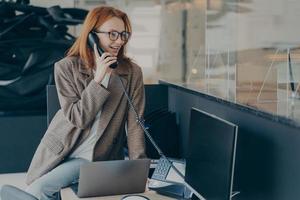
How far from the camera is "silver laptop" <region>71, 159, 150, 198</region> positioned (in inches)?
65.7

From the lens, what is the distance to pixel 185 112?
305 centimetres

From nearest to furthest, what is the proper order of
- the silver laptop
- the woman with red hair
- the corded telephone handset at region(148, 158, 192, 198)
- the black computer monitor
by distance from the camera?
the black computer monitor → the silver laptop → the corded telephone handset at region(148, 158, 192, 198) → the woman with red hair

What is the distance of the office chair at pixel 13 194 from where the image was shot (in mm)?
1144

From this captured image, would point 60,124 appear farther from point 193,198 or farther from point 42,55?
point 42,55

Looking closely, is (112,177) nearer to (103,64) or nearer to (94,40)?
(103,64)

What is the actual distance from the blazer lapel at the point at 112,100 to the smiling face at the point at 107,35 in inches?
6.4

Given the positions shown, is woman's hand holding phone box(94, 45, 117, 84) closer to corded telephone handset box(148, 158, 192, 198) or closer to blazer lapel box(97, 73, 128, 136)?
blazer lapel box(97, 73, 128, 136)

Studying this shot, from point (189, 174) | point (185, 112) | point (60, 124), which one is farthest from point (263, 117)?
point (185, 112)

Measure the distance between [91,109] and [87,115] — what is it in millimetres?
30

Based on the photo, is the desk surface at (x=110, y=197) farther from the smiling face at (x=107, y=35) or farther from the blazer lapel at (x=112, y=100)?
the smiling face at (x=107, y=35)

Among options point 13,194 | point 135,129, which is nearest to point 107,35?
point 135,129

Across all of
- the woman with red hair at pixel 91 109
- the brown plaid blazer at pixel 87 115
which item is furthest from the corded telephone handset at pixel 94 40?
the brown plaid blazer at pixel 87 115

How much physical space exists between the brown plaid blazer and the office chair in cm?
70

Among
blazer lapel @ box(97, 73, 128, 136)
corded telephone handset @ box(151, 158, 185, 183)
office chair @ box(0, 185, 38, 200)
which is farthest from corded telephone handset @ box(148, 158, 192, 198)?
office chair @ box(0, 185, 38, 200)
